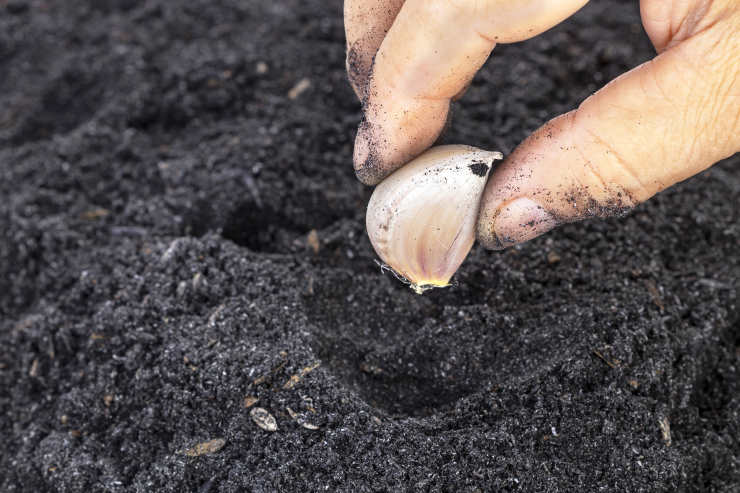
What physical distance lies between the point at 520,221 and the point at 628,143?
20 centimetres

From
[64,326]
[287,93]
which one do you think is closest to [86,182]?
[64,326]

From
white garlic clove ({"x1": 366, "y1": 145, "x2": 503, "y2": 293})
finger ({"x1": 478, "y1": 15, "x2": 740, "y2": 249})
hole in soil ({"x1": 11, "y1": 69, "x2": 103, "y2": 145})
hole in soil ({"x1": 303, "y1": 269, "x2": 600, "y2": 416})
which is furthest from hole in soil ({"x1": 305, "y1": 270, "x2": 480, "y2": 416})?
hole in soil ({"x1": 11, "y1": 69, "x2": 103, "y2": 145})

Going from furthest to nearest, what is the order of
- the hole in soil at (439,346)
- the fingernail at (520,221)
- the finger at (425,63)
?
the hole in soil at (439,346)
the fingernail at (520,221)
the finger at (425,63)

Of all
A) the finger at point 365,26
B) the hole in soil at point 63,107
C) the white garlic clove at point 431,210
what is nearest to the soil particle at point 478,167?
the white garlic clove at point 431,210

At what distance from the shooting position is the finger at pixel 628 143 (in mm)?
960

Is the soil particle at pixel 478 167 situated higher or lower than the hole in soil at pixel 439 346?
higher

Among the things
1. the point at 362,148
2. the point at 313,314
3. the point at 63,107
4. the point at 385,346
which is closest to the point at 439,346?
the point at 385,346

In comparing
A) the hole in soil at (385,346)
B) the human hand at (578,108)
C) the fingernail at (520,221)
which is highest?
the human hand at (578,108)

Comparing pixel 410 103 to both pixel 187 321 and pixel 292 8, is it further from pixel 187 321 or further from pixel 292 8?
pixel 292 8

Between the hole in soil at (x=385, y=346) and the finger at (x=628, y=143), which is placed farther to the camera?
the hole in soil at (x=385, y=346)

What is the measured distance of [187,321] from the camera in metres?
1.25

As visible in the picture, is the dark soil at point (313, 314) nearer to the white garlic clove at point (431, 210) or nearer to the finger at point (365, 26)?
the white garlic clove at point (431, 210)

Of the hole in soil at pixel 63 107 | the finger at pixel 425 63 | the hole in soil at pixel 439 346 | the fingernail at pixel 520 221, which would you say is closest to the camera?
the finger at pixel 425 63

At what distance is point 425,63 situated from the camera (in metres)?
1.01
